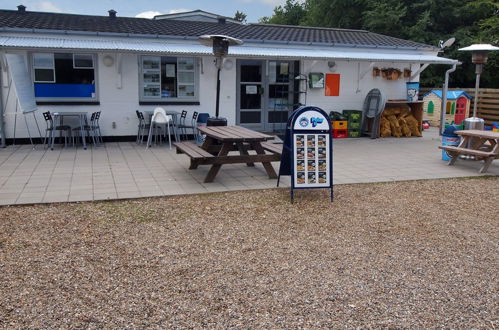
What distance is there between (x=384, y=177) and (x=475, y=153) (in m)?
1.75

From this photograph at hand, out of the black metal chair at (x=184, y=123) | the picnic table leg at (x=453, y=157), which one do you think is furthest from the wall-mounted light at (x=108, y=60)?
the picnic table leg at (x=453, y=157)

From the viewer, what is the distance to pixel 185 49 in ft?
34.6

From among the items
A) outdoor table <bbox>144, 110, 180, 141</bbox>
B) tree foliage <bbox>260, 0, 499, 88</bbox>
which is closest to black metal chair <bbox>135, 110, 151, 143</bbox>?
outdoor table <bbox>144, 110, 180, 141</bbox>

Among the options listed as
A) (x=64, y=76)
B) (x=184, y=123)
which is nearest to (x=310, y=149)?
(x=184, y=123)

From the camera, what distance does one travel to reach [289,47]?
12273 millimetres

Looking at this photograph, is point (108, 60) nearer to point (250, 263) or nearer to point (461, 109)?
point (250, 263)

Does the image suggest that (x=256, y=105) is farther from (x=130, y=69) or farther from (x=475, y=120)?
(x=475, y=120)

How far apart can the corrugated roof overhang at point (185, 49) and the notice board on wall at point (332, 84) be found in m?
0.70

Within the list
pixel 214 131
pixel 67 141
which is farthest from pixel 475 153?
pixel 67 141

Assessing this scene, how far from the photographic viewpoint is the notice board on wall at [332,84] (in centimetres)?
1300

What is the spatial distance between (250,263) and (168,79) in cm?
831

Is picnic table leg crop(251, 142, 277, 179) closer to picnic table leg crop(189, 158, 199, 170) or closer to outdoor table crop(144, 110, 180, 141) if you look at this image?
picnic table leg crop(189, 158, 199, 170)

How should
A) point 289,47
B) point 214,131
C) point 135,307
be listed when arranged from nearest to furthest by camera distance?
point 135,307 → point 214,131 → point 289,47

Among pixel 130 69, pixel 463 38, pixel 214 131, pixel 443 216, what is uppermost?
pixel 463 38
